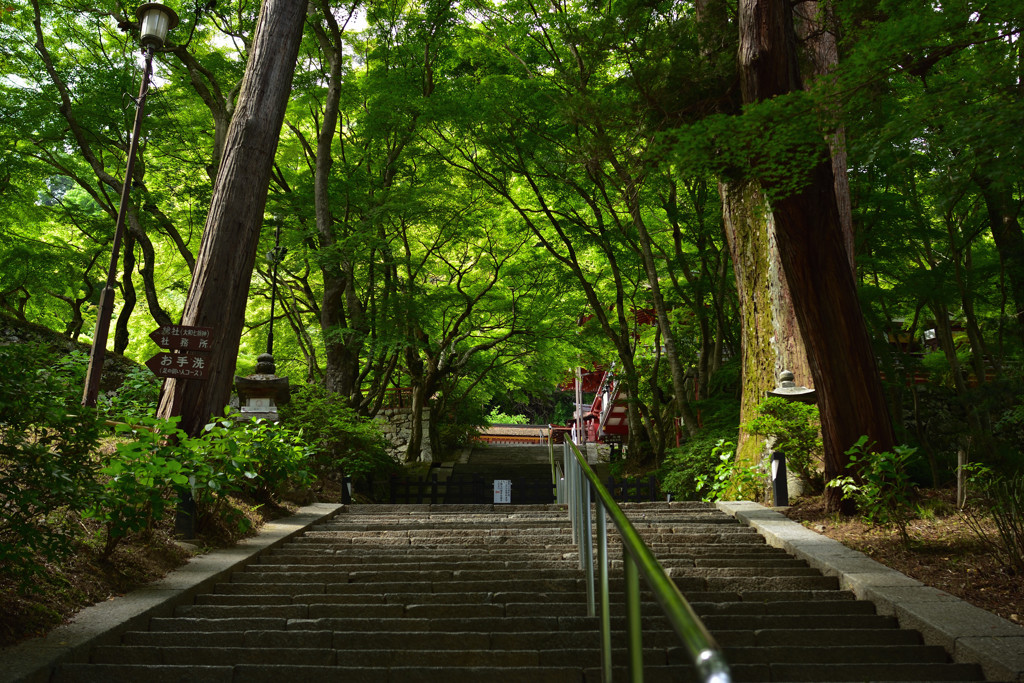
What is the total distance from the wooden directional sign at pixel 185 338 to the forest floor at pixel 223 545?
1.72 metres

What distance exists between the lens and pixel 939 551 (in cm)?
550

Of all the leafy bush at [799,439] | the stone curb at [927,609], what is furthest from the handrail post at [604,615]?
the leafy bush at [799,439]

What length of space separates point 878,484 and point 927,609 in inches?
114

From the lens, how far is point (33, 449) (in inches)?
144

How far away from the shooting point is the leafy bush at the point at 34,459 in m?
3.46

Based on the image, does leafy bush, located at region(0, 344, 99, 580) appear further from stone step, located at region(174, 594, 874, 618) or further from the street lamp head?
the street lamp head

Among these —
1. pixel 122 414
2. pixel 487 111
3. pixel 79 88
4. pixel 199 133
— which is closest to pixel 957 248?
pixel 487 111

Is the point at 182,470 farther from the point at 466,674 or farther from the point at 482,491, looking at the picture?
the point at 482,491

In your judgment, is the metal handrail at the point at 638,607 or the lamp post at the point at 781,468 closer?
the metal handrail at the point at 638,607

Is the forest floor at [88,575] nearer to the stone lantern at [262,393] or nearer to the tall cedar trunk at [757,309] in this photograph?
the stone lantern at [262,393]

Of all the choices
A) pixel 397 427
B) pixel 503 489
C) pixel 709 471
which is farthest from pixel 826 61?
pixel 397 427

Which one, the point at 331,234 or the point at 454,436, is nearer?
the point at 331,234

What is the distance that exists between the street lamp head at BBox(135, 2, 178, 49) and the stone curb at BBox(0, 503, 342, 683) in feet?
17.1

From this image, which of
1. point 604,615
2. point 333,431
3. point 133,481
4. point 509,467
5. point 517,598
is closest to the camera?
point 604,615
